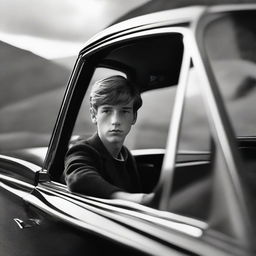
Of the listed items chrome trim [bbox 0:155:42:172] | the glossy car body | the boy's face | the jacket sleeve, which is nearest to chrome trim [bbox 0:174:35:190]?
chrome trim [bbox 0:155:42:172]

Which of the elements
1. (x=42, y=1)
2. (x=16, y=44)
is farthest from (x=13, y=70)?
(x=42, y=1)

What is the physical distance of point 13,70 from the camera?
9.84ft

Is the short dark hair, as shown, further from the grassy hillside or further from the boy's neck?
the grassy hillside

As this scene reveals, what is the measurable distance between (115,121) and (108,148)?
0.12m

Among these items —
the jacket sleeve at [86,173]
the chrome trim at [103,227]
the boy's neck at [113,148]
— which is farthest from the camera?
the boy's neck at [113,148]

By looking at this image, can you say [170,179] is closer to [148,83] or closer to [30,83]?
[148,83]

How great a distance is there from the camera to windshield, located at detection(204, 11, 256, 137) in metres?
1.42

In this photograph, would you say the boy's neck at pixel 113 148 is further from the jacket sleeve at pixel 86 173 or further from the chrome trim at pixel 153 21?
the chrome trim at pixel 153 21

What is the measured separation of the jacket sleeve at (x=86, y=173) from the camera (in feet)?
6.03

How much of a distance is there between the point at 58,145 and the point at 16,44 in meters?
0.72

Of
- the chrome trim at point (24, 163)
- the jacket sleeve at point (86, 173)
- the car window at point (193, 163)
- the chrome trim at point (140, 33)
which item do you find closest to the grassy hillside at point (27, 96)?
the chrome trim at point (24, 163)

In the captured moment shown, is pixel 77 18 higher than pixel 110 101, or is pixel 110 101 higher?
pixel 77 18

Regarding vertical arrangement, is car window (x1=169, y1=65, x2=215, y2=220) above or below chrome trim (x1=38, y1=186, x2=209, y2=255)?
above

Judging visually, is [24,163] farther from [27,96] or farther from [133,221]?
[133,221]
